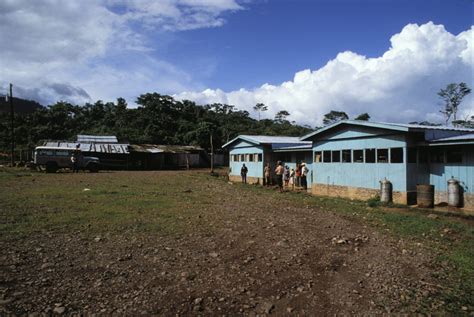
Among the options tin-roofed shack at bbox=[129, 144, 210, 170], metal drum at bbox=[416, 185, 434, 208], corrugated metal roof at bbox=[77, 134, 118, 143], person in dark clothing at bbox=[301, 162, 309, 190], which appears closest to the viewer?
metal drum at bbox=[416, 185, 434, 208]

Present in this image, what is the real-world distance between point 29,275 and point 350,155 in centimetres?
1442

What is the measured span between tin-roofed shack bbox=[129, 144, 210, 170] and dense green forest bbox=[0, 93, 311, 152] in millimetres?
4234

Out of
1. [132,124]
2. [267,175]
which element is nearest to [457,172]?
[267,175]

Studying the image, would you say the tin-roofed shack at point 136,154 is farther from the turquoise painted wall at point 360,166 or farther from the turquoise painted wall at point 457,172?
the turquoise painted wall at point 457,172

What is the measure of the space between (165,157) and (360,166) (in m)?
33.3

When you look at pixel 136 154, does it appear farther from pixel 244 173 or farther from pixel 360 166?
pixel 360 166

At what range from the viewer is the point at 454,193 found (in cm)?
1227

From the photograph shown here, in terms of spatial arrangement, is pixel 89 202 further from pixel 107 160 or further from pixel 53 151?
pixel 107 160

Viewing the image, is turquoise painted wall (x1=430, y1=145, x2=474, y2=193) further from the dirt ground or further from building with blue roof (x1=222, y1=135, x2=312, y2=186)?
building with blue roof (x1=222, y1=135, x2=312, y2=186)

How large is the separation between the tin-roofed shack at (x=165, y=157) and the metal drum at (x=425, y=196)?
106 feet

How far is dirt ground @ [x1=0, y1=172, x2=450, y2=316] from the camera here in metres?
4.42

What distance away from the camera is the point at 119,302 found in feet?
14.5

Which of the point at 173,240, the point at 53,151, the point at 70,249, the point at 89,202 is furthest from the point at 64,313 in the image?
the point at 53,151

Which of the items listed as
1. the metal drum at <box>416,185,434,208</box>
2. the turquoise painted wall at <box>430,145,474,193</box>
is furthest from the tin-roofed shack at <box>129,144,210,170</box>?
the turquoise painted wall at <box>430,145,474,193</box>
